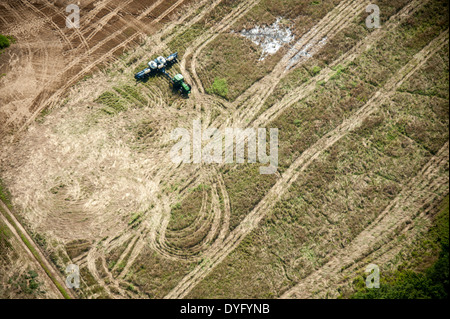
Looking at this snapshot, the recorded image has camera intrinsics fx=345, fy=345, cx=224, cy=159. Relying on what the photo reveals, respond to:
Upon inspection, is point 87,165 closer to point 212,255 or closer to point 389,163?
point 212,255

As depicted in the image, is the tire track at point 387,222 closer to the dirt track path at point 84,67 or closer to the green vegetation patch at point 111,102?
the green vegetation patch at point 111,102

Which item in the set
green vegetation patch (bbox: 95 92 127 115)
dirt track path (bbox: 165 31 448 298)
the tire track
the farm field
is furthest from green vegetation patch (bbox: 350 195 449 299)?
green vegetation patch (bbox: 95 92 127 115)

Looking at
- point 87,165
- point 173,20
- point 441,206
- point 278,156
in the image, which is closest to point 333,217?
point 278,156

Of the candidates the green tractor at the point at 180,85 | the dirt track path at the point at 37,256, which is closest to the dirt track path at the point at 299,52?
the green tractor at the point at 180,85

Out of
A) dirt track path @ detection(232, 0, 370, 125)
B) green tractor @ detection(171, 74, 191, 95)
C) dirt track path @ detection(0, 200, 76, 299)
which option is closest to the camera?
dirt track path @ detection(0, 200, 76, 299)

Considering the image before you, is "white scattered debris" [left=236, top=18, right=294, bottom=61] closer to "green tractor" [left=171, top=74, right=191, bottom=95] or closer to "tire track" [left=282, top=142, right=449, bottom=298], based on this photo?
"green tractor" [left=171, top=74, right=191, bottom=95]

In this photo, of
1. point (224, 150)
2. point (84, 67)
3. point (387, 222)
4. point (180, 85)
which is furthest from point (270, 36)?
point (387, 222)
